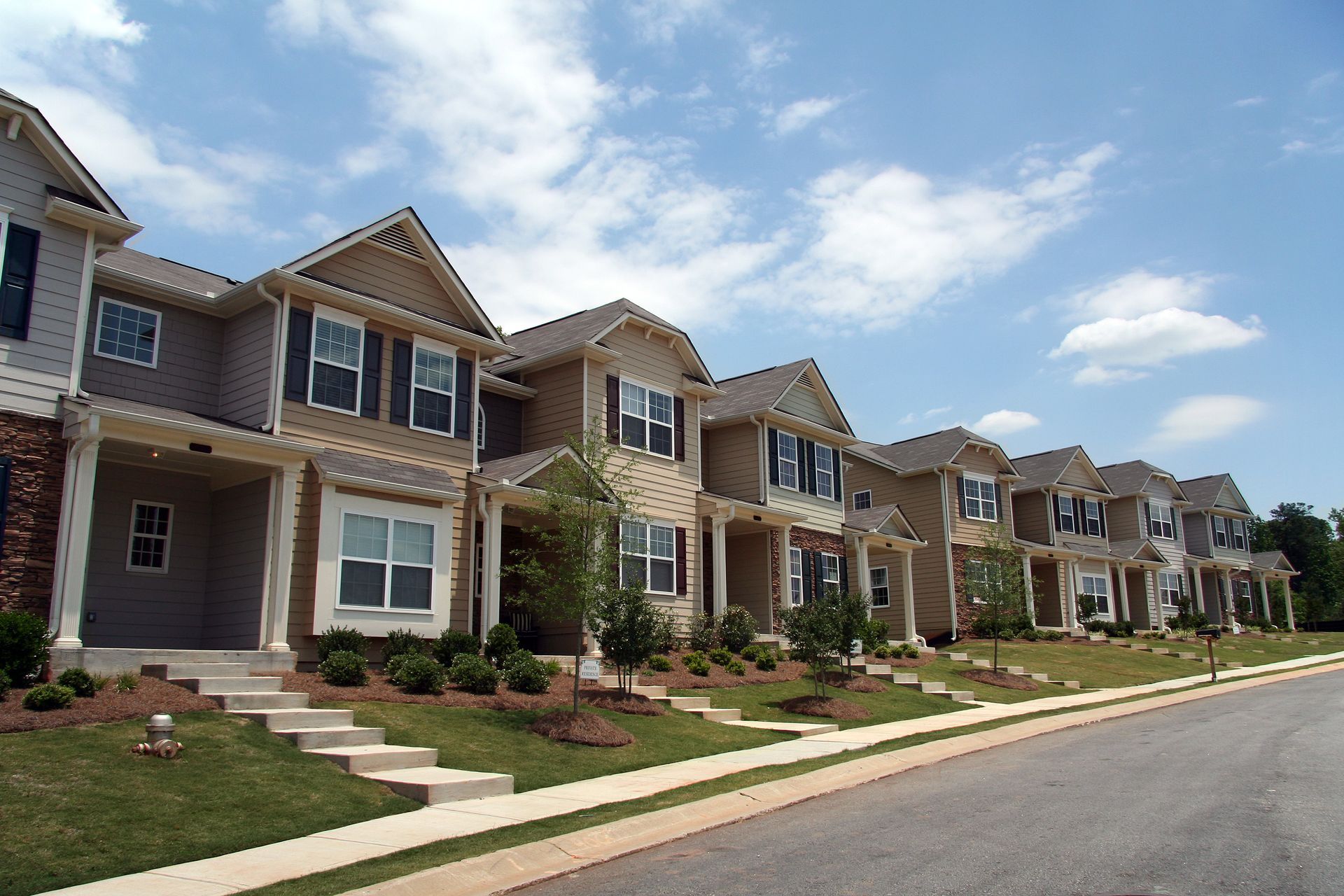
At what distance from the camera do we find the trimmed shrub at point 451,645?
729 inches

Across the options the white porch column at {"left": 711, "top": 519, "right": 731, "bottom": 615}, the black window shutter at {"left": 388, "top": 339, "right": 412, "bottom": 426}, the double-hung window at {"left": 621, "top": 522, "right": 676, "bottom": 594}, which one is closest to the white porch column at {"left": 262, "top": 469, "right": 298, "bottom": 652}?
the black window shutter at {"left": 388, "top": 339, "right": 412, "bottom": 426}

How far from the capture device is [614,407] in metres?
24.9

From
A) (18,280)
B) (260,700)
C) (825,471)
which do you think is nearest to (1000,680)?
(825,471)

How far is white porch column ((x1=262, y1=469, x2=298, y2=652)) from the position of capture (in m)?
16.8

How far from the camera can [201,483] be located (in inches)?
743

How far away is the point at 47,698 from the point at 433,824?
550cm

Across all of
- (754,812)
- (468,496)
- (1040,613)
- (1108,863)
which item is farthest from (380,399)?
(1040,613)

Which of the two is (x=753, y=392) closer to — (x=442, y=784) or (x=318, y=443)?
(x=318, y=443)

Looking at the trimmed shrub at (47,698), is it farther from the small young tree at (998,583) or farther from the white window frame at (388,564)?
the small young tree at (998,583)

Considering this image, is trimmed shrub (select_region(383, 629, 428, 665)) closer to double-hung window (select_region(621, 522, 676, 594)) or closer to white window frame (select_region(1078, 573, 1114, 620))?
double-hung window (select_region(621, 522, 676, 594))

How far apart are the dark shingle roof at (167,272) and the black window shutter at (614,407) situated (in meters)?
8.86

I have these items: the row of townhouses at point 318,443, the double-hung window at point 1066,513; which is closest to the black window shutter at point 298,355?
the row of townhouses at point 318,443

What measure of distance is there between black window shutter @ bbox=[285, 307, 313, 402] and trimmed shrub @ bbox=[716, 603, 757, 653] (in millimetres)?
12423

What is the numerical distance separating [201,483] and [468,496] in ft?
17.1
